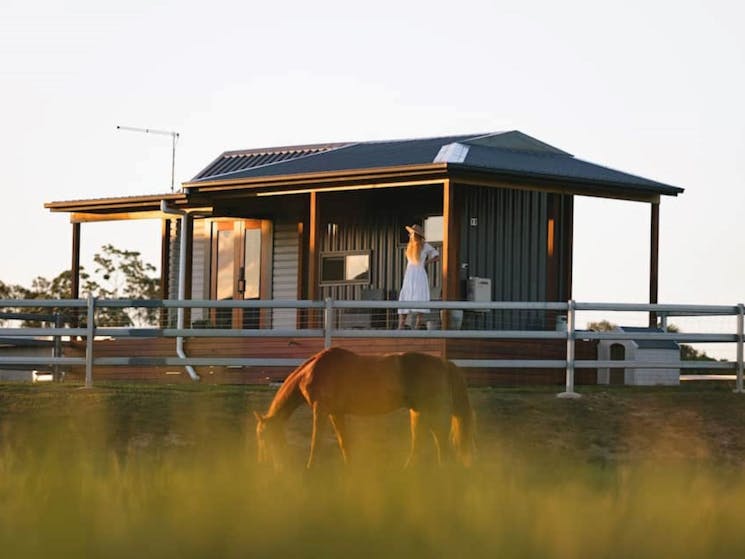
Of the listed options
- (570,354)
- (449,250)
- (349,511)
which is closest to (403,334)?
(570,354)

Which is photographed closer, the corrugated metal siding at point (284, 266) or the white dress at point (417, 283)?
the white dress at point (417, 283)

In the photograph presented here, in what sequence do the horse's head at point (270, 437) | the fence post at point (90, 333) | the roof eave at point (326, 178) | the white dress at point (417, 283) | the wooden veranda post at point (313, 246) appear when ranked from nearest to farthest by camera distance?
the horse's head at point (270, 437), the fence post at point (90, 333), the white dress at point (417, 283), the roof eave at point (326, 178), the wooden veranda post at point (313, 246)

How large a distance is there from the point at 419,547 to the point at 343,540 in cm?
28

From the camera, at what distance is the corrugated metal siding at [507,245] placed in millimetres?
23328

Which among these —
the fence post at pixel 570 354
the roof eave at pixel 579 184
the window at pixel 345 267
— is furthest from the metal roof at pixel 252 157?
the fence post at pixel 570 354

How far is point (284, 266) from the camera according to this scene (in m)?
25.8

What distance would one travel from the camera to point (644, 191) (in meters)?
23.3

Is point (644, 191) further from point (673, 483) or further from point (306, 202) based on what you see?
point (673, 483)

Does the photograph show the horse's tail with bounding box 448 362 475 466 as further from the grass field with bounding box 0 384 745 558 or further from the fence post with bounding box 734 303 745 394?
the fence post with bounding box 734 303 745 394

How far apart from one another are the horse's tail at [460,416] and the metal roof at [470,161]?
789 cm

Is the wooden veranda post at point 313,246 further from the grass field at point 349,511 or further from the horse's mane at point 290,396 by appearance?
the grass field at point 349,511

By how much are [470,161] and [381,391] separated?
8825 millimetres

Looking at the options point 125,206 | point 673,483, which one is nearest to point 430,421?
point 673,483

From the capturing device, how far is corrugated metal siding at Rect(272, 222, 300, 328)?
83.4 ft
